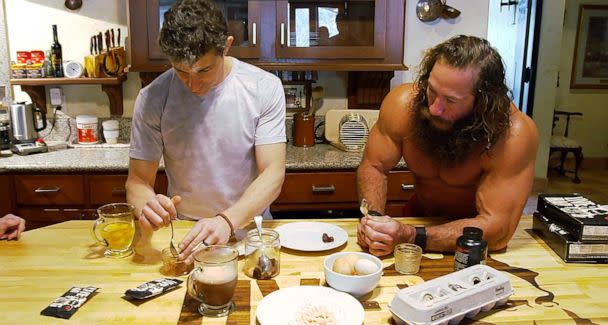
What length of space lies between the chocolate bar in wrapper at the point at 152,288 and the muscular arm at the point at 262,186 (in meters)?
0.29

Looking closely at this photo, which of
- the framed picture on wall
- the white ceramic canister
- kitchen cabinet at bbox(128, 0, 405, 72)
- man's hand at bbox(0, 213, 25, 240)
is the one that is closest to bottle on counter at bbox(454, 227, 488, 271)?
man's hand at bbox(0, 213, 25, 240)

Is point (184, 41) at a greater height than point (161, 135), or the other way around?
point (184, 41)

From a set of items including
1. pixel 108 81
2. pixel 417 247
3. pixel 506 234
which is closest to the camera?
pixel 417 247

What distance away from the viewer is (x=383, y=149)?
200 centimetres

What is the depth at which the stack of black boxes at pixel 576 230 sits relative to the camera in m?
1.50

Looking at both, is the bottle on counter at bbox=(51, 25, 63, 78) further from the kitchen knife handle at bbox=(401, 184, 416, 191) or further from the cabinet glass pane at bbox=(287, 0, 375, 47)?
the kitchen knife handle at bbox=(401, 184, 416, 191)

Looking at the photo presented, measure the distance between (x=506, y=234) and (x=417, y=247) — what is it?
336 mm

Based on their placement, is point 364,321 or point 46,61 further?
point 46,61

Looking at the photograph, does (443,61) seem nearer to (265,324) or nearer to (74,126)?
(265,324)

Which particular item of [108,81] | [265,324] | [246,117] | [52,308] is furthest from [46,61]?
[265,324]

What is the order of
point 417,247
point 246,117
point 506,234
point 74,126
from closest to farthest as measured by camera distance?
point 417,247 → point 506,234 → point 246,117 → point 74,126

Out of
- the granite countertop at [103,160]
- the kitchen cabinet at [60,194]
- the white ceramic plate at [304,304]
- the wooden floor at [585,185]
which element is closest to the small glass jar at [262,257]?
the white ceramic plate at [304,304]

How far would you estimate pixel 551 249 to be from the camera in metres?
1.60

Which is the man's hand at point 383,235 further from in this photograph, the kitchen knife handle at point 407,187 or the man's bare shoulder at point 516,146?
the kitchen knife handle at point 407,187
